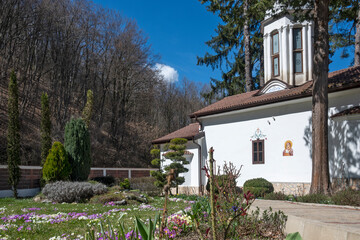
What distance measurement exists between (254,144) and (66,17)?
65.4 feet

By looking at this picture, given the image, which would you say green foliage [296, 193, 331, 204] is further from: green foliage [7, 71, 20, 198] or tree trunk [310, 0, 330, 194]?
green foliage [7, 71, 20, 198]

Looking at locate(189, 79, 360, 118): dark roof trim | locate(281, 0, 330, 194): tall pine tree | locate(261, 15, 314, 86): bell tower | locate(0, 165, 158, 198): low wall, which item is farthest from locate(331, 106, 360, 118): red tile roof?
locate(0, 165, 158, 198): low wall

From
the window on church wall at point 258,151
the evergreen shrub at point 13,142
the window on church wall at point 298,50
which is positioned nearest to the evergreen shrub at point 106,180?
the evergreen shrub at point 13,142

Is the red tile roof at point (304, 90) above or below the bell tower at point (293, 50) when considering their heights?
below

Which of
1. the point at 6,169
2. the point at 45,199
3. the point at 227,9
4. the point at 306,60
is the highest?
the point at 227,9

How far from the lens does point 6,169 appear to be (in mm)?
17422

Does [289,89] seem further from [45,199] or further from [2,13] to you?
[2,13]

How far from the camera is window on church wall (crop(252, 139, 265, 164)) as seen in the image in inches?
653

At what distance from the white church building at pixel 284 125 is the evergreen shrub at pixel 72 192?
22.9 feet

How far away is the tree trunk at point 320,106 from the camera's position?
11812 millimetres

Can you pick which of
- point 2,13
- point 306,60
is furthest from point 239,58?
point 2,13

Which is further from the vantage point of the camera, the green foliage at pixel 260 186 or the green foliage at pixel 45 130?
the green foliage at pixel 45 130

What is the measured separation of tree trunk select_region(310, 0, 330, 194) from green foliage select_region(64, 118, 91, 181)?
40.0 ft

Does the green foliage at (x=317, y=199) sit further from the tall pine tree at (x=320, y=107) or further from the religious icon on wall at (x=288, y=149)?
the religious icon on wall at (x=288, y=149)
